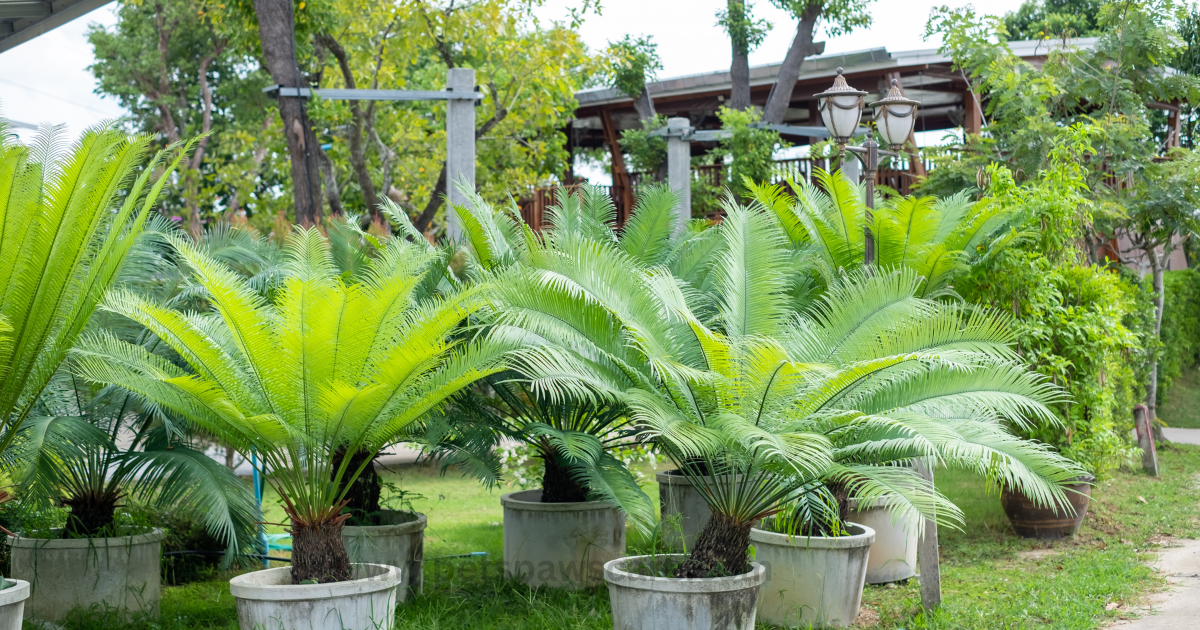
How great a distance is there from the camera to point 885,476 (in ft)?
15.8

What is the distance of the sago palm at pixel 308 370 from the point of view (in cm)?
471

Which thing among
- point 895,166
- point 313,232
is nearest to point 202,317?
point 313,232

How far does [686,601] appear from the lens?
189 inches

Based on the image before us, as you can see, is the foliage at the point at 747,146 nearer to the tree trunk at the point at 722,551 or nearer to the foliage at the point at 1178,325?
the foliage at the point at 1178,325

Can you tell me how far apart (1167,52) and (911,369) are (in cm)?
784

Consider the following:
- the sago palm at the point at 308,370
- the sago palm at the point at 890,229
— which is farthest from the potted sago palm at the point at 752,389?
the sago palm at the point at 890,229

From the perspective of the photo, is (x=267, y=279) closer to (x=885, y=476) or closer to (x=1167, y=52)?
(x=885, y=476)

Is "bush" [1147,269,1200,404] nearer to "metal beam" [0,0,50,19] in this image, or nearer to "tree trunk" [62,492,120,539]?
"tree trunk" [62,492,120,539]

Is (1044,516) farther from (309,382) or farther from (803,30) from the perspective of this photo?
(803,30)

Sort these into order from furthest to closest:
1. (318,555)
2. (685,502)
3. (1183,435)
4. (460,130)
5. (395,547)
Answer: (1183,435)
(460,130)
(685,502)
(395,547)
(318,555)

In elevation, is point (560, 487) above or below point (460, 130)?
below

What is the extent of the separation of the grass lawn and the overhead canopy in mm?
4205

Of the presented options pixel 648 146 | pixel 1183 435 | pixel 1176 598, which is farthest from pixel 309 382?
pixel 1183 435

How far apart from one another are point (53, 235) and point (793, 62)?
44.7ft
